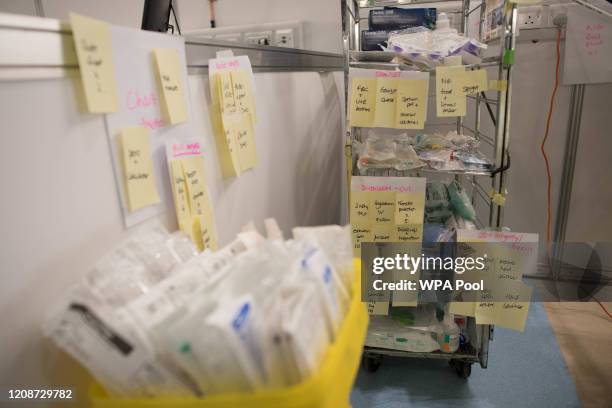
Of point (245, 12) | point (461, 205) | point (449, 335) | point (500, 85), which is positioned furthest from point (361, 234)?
point (245, 12)

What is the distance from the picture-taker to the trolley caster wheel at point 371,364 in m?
1.52

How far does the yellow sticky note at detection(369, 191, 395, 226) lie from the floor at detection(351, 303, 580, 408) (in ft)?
2.04

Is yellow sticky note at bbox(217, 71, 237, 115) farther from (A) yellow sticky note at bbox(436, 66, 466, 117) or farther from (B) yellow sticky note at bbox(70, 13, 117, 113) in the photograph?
(A) yellow sticky note at bbox(436, 66, 466, 117)

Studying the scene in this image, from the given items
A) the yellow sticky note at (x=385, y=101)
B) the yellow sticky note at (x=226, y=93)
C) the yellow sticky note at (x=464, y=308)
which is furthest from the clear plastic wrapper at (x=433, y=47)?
the yellow sticky note at (x=464, y=308)

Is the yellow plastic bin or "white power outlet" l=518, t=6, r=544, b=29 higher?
"white power outlet" l=518, t=6, r=544, b=29

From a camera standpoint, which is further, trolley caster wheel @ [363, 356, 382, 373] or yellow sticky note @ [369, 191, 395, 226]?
trolley caster wheel @ [363, 356, 382, 373]

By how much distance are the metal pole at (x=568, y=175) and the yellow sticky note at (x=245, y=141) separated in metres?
1.71

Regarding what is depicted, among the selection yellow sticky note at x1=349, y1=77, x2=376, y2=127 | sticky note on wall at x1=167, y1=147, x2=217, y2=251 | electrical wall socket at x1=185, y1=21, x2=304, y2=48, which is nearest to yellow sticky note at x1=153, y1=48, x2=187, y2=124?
sticky note on wall at x1=167, y1=147, x2=217, y2=251

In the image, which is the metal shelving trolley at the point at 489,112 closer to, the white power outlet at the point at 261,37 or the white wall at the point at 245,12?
the white wall at the point at 245,12

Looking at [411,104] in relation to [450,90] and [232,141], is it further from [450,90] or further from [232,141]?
[232,141]

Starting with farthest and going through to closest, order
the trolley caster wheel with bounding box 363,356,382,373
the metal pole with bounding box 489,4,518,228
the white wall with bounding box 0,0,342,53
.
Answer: the white wall with bounding box 0,0,342,53 → the trolley caster wheel with bounding box 363,356,382,373 → the metal pole with bounding box 489,4,518,228

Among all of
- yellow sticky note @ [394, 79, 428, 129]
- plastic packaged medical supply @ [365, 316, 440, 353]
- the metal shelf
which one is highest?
yellow sticky note @ [394, 79, 428, 129]

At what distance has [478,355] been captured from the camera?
1396 mm

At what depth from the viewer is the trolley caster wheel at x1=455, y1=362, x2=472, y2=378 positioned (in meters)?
1.44
